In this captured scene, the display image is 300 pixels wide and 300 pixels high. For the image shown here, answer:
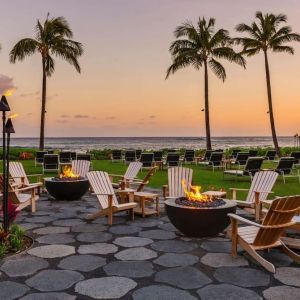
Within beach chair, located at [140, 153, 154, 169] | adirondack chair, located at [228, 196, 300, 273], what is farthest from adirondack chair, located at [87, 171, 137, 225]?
beach chair, located at [140, 153, 154, 169]

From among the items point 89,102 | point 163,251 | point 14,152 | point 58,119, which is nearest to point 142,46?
point 14,152

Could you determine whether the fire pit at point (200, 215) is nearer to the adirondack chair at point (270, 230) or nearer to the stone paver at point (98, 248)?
the adirondack chair at point (270, 230)

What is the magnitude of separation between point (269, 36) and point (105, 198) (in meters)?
23.6

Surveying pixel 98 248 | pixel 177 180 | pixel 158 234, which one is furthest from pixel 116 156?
pixel 98 248

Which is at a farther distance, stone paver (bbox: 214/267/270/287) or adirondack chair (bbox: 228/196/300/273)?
adirondack chair (bbox: 228/196/300/273)

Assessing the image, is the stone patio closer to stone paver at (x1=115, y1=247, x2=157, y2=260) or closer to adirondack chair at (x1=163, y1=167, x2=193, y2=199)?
stone paver at (x1=115, y1=247, x2=157, y2=260)

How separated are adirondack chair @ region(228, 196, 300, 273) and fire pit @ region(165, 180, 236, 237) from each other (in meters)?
0.72

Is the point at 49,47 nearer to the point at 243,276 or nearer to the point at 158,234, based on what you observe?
the point at 158,234

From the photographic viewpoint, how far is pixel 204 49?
26250 mm

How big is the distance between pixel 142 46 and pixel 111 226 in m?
17.7

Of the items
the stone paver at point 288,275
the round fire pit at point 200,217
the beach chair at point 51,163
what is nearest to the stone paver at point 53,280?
the round fire pit at point 200,217

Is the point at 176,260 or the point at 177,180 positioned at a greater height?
the point at 177,180

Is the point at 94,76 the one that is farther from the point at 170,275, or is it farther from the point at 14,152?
the point at 170,275

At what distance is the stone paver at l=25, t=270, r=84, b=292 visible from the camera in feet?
12.9
